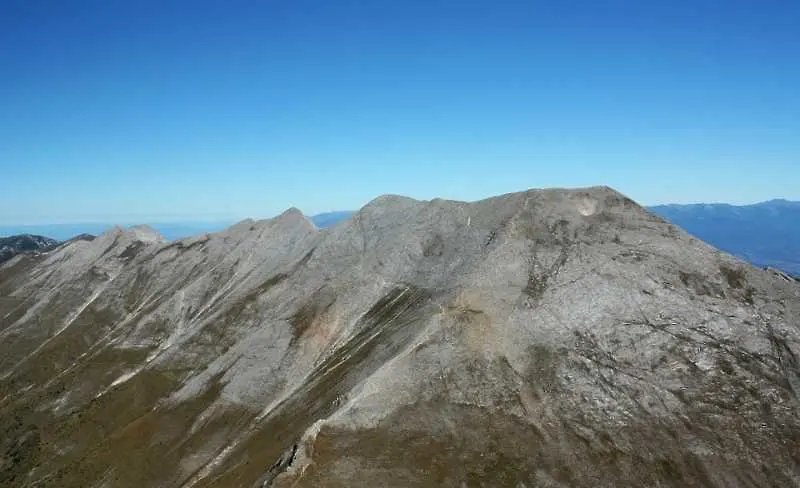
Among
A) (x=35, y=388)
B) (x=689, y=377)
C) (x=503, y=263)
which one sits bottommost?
(x=35, y=388)

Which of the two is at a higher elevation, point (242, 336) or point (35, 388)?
point (242, 336)

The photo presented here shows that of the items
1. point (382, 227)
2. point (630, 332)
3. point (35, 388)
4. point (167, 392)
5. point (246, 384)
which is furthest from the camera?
point (35, 388)

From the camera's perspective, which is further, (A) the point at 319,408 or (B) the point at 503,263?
(B) the point at 503,263

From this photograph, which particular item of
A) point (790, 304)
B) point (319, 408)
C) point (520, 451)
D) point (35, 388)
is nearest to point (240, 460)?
point (319, 408)

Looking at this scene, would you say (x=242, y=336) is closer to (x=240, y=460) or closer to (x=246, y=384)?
(x=246, y=384)

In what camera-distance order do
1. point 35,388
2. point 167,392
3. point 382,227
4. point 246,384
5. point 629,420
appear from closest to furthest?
Result: point 629,420 < point 246,384 < point 167,392 < point 382,227 < point 35,388

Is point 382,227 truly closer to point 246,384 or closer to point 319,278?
point 319,278
